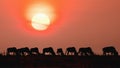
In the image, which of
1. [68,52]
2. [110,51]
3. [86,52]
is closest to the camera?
[110,51]

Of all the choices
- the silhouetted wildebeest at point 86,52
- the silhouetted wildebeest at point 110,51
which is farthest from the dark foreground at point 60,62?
the silhouetted wildebeest at point 86,52

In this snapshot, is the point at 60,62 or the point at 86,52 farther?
the point at 86,52

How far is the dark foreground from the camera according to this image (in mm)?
16719

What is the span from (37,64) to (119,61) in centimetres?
437

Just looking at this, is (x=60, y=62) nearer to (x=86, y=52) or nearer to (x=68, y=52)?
(x=68, y=52)

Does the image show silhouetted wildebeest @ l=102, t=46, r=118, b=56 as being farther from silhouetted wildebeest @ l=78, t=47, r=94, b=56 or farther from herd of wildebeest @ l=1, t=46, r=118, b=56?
silhouetted wildebeest @ l=78, t=47, r=94, b=56

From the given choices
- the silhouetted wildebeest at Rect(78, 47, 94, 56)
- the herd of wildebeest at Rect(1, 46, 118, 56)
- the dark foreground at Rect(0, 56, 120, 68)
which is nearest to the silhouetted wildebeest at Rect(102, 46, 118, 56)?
the herd of wildebeest at Rect(1, 46, 118, 56)

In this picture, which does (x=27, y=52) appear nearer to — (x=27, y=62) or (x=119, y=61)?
(x=27, y=62)

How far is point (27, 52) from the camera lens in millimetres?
17891

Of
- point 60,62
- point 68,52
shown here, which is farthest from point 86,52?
point 60,62

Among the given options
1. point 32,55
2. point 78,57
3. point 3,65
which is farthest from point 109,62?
point 3,65

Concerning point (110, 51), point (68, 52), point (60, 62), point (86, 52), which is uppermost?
point (68, 52)

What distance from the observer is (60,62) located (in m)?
17.0

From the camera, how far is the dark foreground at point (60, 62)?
16.7 meters
